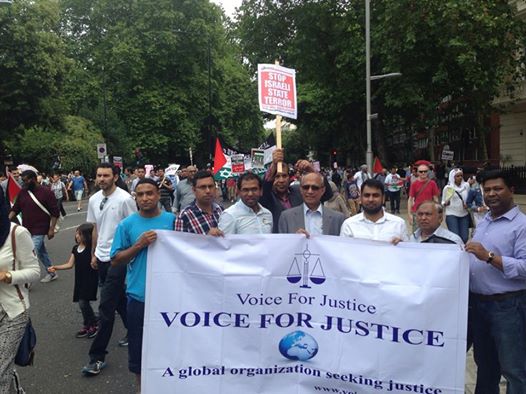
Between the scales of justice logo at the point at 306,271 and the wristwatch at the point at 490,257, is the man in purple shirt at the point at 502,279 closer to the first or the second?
the wristwatch at the point at 490,257

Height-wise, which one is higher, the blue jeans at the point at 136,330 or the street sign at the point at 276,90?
the street sign at the point at 276,90

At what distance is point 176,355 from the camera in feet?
11.9

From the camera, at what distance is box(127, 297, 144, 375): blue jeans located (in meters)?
4.00

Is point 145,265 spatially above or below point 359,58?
below

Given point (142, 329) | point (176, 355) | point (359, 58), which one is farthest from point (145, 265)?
point (359, 58)

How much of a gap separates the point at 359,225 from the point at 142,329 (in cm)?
180

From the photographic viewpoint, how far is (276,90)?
230 inches

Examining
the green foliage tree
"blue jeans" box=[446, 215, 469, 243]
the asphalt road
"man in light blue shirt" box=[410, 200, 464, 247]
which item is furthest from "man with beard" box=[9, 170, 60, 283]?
the green foliage tree

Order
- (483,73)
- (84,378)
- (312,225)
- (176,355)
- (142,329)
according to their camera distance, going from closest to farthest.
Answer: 1. (176,355)
2. (142,329)
3. (312,225)
4. (84,378)
5. (483,73)

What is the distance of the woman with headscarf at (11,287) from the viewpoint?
343 centimetres

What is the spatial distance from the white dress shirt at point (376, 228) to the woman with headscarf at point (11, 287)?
225 cm

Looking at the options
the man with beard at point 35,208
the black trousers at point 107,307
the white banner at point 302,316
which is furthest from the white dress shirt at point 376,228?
the man with beard at point 35,208

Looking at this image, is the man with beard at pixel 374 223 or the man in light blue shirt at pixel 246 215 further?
the man in light blue shirt at pixel 246 215

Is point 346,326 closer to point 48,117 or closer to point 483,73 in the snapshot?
point 483,73
